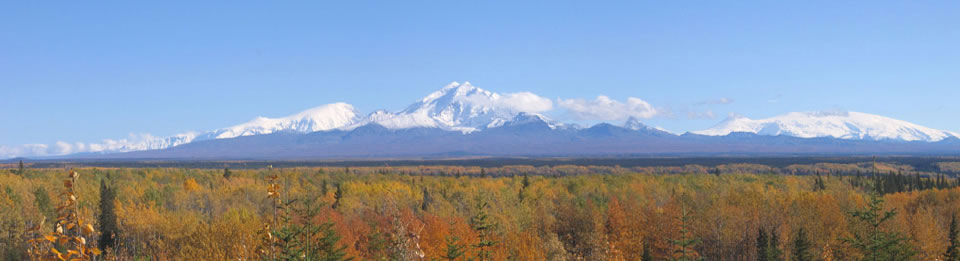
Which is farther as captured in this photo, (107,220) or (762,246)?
(107,220)

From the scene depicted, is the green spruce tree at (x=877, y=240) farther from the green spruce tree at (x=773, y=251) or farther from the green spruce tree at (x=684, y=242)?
the green spruce tree at (x=773, y=251)

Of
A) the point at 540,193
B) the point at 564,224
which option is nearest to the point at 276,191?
the point at 564,224

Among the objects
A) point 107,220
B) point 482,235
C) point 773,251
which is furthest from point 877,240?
point 107,220

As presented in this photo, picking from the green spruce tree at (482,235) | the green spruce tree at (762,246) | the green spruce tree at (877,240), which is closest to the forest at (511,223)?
the green spruce tree at (762,246)

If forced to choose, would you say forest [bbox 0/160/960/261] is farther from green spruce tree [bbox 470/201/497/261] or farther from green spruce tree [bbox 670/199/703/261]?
green spruce tree [bbox 470/201/497/261]

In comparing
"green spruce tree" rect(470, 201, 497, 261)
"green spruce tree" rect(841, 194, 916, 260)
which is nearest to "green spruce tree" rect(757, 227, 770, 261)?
"green spruce tree" rect(841, 194, 916, 260)

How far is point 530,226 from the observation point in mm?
74125

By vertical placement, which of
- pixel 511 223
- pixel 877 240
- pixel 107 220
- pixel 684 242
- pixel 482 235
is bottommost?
pixel 511 223

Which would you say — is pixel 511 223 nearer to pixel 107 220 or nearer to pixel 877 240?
pixel 107 220

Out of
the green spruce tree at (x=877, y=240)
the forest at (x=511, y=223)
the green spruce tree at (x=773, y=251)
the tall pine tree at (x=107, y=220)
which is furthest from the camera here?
the tall pine tree at (x=107, y=220)

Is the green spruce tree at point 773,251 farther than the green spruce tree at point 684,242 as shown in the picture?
Yes

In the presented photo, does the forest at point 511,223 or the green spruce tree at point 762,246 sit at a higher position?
the forest at point 511,223

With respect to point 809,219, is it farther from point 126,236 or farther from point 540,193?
point 126,236

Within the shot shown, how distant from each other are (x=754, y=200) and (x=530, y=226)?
2828 centimetres
